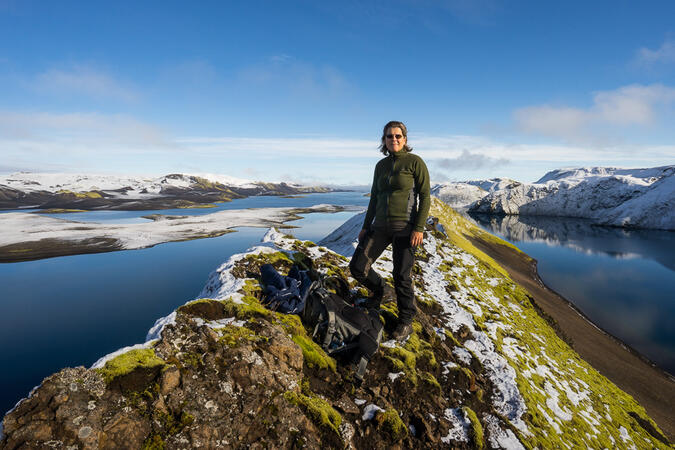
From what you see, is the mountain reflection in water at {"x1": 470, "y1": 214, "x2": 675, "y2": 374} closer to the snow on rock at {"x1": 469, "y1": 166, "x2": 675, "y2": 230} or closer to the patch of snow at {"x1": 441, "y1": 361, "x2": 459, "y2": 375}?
the patch of snow at {"x1": 441, "y1": 361, "x2": 459, "y2": 375}

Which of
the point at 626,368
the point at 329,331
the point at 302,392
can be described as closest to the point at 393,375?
the point at 329,331

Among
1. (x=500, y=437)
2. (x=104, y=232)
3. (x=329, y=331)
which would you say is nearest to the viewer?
(x=500, y=437)

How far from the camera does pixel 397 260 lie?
583 cm

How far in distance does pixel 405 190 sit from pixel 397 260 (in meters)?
1.52

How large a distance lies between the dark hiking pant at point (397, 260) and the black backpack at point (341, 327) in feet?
2.94

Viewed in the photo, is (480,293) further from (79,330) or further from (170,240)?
(170,240)

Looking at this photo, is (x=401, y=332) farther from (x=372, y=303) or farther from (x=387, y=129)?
(x=387, y=129)

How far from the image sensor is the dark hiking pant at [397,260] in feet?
18.9

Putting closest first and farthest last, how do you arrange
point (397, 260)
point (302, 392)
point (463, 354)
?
1. point (302, 392)
2. point (397, 260)
3. point (463, 354)

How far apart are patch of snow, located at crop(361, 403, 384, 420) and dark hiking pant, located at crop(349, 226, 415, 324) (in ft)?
7.25

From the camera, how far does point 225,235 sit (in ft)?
139

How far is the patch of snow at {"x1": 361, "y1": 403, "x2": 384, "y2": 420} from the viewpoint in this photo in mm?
4109

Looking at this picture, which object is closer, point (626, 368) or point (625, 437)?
point (625, 437)

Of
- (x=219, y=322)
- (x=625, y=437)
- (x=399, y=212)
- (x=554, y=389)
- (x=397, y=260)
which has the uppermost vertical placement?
(x=399, y=212)
